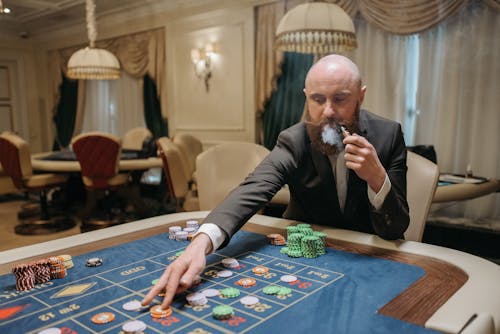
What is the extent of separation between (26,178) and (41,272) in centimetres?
377

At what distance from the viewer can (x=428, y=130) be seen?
3840 mm

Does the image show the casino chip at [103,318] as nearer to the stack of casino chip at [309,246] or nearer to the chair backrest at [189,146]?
the stack of casino chip at [309,246]

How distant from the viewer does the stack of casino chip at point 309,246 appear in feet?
3.85

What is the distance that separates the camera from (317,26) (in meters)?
2.55

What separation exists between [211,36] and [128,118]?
2240 mm

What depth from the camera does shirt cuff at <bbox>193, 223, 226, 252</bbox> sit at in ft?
3.85

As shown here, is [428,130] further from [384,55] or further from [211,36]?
[211,36]

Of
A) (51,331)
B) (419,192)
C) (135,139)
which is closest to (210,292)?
(51,331)

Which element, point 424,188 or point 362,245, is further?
point 424,188

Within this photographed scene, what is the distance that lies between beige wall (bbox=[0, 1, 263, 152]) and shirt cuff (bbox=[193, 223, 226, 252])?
3.91 metres

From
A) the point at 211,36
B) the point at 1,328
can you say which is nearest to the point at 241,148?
the point at 1,328

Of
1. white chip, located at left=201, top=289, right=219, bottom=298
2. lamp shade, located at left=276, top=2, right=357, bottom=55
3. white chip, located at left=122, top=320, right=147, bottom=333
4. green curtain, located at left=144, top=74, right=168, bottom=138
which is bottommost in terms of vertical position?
white chip, located at left=201, top=289, right=219, bottom=298

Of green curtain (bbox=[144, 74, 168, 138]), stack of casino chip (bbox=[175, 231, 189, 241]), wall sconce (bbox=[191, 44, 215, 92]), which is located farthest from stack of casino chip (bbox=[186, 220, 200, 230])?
green curtain (bbox=[144, 74, 168, 138])

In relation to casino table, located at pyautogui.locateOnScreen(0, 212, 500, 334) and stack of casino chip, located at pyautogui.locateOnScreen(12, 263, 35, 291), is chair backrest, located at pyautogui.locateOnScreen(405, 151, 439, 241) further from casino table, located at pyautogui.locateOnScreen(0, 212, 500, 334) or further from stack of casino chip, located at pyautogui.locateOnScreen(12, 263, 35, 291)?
stack of casino chip, located at pyautogui.locateOnScreen(12, 263, 35, 291)
